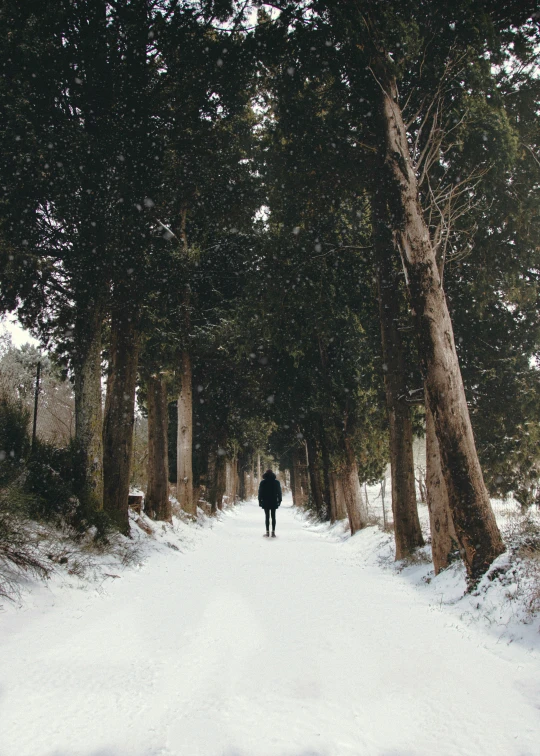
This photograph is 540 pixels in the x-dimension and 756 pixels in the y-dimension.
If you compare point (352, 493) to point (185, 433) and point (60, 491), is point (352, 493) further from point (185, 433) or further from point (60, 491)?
point (60, 491)

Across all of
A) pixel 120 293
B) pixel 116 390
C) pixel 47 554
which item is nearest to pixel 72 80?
pixel 120 293

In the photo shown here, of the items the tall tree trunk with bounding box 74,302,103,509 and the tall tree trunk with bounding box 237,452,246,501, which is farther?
the tall tree trunk with bounding box 237,452,246,501

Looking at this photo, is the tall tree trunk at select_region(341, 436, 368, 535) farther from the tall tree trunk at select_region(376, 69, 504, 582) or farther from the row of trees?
the tall tree trunk at select_region(376, 69, 504, 582)

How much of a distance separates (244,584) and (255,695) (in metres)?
3.89

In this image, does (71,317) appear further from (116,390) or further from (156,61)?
(156,61)

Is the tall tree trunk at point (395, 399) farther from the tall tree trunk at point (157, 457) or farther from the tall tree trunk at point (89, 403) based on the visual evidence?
the tall tree trunk at point (157, 457)

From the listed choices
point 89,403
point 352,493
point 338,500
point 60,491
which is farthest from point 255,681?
point 338,500

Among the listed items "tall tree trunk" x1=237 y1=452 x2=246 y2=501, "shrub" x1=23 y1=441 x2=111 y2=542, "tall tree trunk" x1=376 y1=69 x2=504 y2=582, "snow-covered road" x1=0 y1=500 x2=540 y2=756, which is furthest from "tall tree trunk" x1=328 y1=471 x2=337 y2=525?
"tall tree trunk" x1=237 y1=452 x2=246 y2=501

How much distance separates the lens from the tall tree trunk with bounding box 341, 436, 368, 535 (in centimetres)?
1403

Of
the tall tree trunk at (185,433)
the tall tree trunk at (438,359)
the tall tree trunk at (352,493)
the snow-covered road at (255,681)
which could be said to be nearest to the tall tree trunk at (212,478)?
the tall tree trunk at (185,433)

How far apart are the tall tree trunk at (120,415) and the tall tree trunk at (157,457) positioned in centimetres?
333

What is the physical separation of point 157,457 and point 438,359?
29.4 ft

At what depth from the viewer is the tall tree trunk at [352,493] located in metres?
14.0

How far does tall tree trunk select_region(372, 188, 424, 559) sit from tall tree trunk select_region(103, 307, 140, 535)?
531 centimetres
